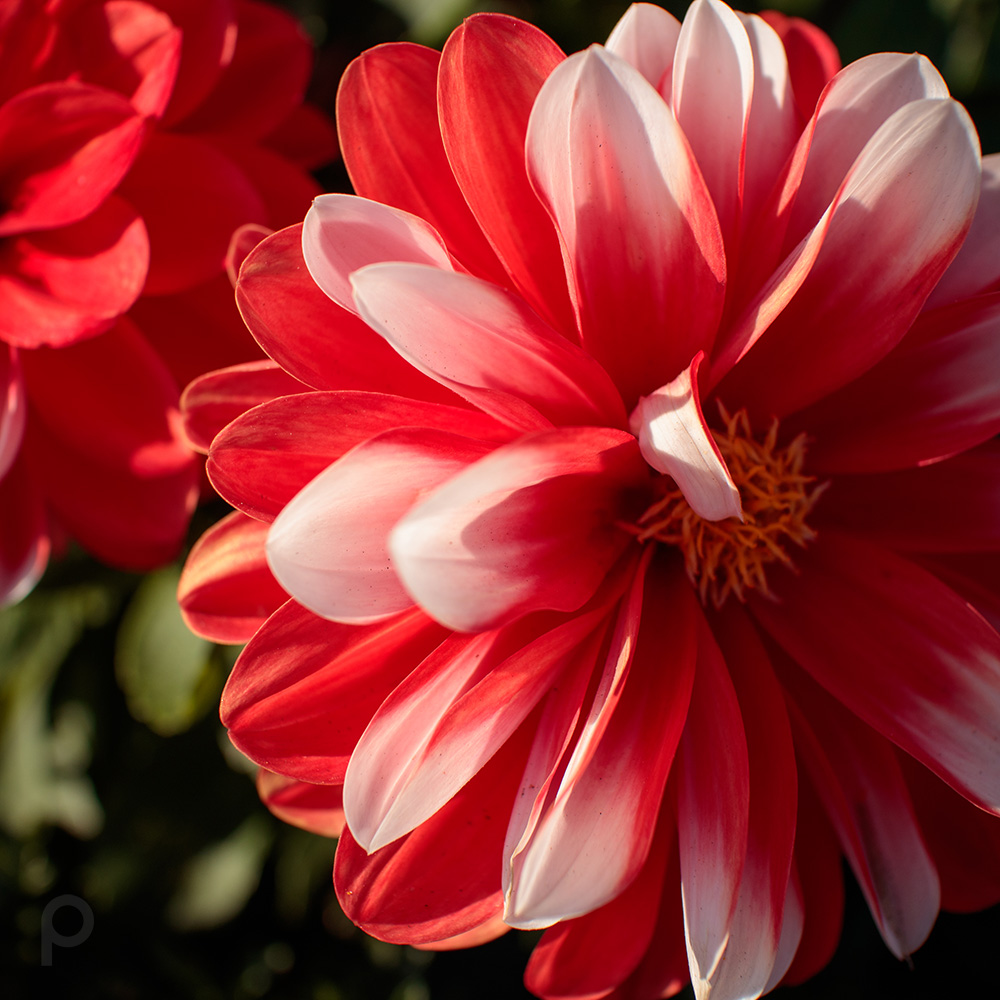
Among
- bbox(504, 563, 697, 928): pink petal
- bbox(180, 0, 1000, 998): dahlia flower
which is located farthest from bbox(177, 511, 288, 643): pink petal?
bbox(504, 563, 697, 928): pink petal

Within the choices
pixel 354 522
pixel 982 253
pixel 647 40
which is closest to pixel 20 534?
pixel 354 522

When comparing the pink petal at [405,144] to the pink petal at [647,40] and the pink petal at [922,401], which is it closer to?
the pink petal at [647,40]

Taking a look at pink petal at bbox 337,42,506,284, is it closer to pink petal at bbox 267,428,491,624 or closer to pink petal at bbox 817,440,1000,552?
pink petal at bbox 267,428,491,624

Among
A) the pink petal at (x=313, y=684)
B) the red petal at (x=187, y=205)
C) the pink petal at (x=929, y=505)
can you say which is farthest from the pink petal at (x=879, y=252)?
the red petal at (x=187, y=205)

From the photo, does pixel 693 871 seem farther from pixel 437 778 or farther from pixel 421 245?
pixel 421 245

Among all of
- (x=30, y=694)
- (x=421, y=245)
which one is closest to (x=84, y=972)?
(x=30, y=694)
